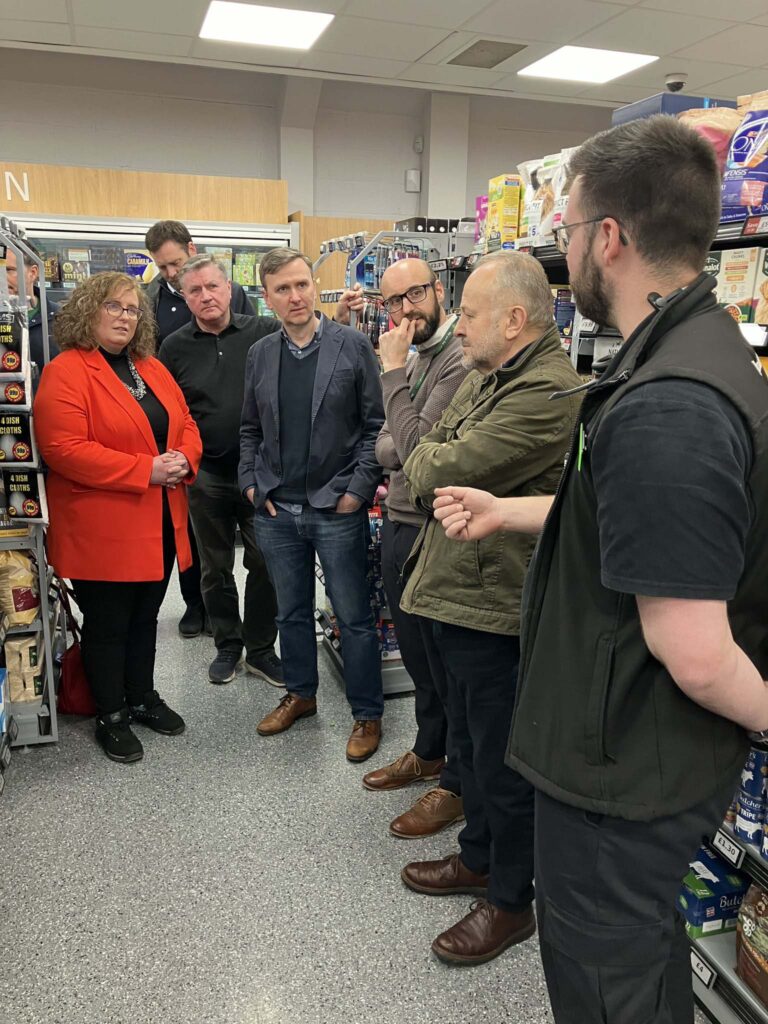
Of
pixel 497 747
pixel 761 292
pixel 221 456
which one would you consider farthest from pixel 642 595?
pixel 221 456

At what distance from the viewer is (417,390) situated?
2.30 m

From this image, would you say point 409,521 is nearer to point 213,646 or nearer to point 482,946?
point 482,946

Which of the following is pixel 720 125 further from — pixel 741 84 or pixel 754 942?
pixel 741 84

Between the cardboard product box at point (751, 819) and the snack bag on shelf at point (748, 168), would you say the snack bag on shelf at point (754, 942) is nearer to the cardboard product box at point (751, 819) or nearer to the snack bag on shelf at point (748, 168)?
the cardboard product box at point (751, 819)

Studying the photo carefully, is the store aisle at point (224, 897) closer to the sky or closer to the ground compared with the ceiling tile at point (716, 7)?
closer to the ground

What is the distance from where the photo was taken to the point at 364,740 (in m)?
2.84

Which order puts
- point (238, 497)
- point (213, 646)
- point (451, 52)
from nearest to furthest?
point (238, 497) < point (213, 646) < point (451, 52)

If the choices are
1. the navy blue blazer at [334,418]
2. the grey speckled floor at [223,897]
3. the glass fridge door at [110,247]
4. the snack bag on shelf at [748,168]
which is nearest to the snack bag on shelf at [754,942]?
the grey speckled floor at [223,897]

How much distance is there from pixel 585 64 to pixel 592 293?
678 centimetres

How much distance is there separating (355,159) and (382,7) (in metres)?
3.13

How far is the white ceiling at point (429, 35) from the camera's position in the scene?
527cm

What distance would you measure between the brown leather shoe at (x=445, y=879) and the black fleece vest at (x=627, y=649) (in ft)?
3.67

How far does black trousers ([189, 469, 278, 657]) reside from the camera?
3.34 meters

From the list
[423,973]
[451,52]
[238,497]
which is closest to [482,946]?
[423,973]
